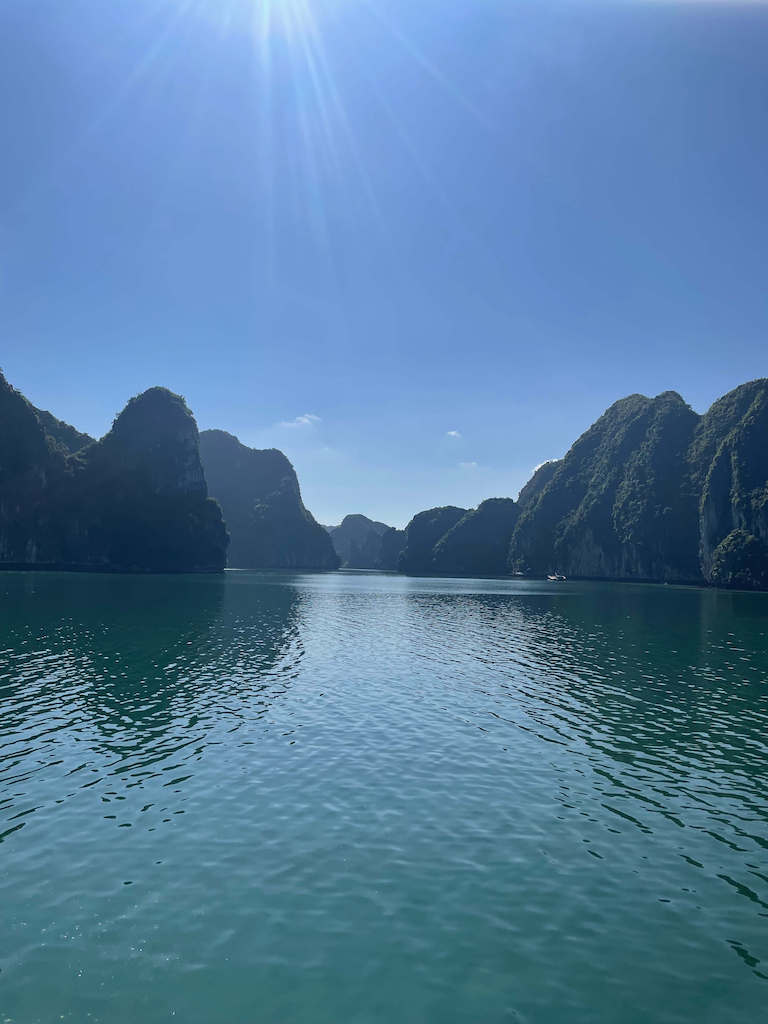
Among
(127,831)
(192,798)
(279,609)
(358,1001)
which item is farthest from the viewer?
(279,609)

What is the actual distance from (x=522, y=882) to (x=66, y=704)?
26.2 m

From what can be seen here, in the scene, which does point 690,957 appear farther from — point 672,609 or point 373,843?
point 672,609

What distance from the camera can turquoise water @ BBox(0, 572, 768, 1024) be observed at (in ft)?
37.2

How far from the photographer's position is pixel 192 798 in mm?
20453

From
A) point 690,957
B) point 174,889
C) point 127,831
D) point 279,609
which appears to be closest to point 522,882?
point 690,957

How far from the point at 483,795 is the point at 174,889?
10.8 m

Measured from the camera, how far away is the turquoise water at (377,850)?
11328mm

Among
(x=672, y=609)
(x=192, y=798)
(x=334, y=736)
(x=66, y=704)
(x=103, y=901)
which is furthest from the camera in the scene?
(x=672, y=609)

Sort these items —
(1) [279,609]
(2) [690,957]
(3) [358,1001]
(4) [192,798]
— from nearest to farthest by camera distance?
(3) [358,1001]
(2) [690,957]
(4) [192,798]
(1) [279,609]

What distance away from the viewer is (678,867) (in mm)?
16578

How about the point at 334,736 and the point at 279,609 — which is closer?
the point at 334,736

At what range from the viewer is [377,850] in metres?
17.0

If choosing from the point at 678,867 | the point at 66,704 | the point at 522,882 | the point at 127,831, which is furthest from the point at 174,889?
the point at 66,704

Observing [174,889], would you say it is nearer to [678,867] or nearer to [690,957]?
[690,957]
